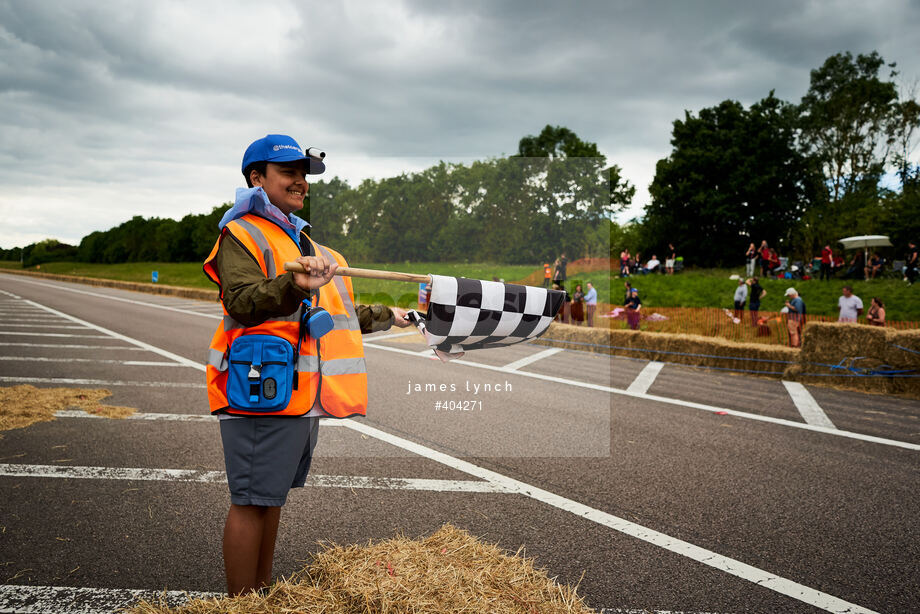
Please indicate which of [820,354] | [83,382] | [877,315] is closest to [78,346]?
[83,382]

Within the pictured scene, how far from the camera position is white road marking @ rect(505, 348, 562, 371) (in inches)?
404

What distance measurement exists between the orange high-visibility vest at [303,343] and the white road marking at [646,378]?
673 centimetres

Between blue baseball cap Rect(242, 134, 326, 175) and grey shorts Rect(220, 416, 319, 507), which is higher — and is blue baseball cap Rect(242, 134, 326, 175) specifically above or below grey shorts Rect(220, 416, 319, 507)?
above

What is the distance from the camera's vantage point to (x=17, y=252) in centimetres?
17275

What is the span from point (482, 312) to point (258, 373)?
1.17m

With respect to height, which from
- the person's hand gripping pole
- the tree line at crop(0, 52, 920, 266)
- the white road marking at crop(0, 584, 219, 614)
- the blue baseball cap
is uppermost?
the tree line at crop(0, 52, 920, 266)

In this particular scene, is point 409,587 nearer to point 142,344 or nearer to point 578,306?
point 142,344

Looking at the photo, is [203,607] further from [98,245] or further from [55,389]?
[98,245]

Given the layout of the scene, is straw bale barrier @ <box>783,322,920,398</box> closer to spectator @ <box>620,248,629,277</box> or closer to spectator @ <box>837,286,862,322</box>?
spectator @ <box>837,286,862,322</box>

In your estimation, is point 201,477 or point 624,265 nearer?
point 201,477

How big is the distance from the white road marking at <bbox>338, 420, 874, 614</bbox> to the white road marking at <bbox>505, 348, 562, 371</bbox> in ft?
16.9

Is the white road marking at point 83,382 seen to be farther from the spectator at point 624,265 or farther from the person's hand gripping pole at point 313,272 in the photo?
the spectator at point 624,265

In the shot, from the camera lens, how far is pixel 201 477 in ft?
14.6

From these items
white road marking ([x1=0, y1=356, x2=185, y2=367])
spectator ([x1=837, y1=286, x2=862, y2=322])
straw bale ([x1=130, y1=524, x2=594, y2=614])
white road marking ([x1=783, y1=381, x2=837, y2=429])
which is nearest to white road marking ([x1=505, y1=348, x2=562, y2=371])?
white road marking ([x1=783, y1=381, x2=837, y2=429])
